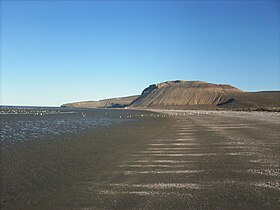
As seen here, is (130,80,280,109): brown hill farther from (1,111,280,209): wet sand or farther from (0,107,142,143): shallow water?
(1,111,280,209): wet sand

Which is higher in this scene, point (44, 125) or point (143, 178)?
point (44, 125)

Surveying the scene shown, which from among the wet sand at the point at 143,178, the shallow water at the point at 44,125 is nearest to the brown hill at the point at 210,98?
the shallow water at the point at 44,125

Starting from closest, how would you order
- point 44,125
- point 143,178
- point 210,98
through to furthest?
1. point 143,178
2. point 44,125
3. point 210,98

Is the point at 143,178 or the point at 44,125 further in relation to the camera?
the point at 44,125

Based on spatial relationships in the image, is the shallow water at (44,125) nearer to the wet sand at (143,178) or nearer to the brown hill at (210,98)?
the wet sand at (143,178)

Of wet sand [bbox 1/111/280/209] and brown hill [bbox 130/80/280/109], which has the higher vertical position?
brown hill [bbox 130/80/280/109]

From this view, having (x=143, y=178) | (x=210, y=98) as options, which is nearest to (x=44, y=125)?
(x=143, y=178)

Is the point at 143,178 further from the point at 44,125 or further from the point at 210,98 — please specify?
the point at 210,98

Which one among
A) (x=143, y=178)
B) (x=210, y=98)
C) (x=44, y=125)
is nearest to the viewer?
(x=143, y=178)

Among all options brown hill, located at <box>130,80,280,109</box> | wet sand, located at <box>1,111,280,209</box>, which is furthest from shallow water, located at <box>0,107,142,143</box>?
brown hill, located at <box>130,80,280,109</box>

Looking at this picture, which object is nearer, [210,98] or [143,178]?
[143,178]

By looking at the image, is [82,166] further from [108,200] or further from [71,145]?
[71,145]

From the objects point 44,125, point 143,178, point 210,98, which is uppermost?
point 210,98

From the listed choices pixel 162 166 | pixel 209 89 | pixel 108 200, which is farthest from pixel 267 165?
pixel 209 89
